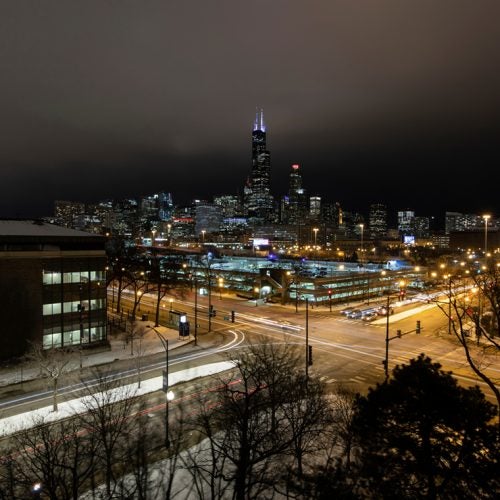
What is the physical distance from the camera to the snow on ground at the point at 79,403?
2333 cm

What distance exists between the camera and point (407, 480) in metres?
12.2

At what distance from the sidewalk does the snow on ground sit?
3.31 metres

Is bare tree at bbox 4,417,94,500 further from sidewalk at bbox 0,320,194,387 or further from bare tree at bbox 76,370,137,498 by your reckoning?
sidewalk at bbox 0,320,194,387

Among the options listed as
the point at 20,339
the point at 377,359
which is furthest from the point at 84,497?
the point at 377,359

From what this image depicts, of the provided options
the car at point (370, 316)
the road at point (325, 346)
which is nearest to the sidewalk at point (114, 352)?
the road at point (325, 346)

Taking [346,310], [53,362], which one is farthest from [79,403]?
[346,310]

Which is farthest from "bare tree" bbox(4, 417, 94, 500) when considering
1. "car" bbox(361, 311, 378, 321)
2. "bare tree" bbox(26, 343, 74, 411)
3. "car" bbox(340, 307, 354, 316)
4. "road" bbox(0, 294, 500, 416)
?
"car" bbox(340, 307, 354, 316)

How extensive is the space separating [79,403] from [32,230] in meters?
22.1

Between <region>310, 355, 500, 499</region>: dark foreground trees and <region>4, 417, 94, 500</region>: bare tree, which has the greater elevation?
<region>310, 355, 500, 499</region>: dark foreground trees

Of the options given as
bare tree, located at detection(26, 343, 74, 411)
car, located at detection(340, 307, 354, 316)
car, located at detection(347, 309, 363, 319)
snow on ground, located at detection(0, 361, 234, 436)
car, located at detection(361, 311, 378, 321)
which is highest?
bare tree, located at detection(26, 343, 74, 411)

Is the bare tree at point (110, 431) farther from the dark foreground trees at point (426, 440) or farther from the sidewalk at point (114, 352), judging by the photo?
the dark foreground trees at point (426, 440)

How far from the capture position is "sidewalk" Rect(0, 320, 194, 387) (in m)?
32.6

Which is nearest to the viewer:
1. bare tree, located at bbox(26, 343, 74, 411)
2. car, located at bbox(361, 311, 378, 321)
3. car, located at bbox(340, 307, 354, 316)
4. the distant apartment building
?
bare tree, located at bbox(26, 343, 74, 411)

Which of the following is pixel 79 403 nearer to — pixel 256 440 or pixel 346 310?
pixel 256 440
